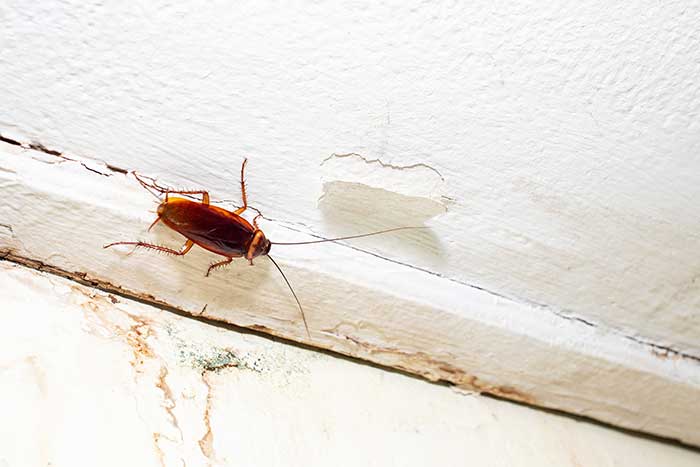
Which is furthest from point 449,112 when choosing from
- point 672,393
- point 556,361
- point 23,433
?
point 672,393

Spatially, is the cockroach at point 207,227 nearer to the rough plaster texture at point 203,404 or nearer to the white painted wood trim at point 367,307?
the white painted wood trim at point 367,307

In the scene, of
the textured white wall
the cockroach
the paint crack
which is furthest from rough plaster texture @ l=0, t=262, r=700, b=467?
the paint crack

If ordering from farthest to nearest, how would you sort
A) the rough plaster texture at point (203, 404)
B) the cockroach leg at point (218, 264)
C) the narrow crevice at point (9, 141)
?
the cockroach leg at point (218, 264)
the narrow crevice at point (9, 141)
the rough plaster texture at point (203, 404)

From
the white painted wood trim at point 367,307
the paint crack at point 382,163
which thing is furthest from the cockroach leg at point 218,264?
the paint crack at point 382,163

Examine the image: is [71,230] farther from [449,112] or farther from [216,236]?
[449,112]

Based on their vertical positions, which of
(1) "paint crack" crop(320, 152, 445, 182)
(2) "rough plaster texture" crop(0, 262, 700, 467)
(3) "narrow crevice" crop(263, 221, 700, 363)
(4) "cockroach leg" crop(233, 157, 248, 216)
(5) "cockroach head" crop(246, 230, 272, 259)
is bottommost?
(2) "rough plaster texture" crop(0, 262, 700, 467)

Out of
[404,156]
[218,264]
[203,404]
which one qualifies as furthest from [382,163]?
[203,404]

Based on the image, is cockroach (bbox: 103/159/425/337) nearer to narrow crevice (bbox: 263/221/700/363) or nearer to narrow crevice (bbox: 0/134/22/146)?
A: narrow crevice (bbox: 263/221/700/363)
